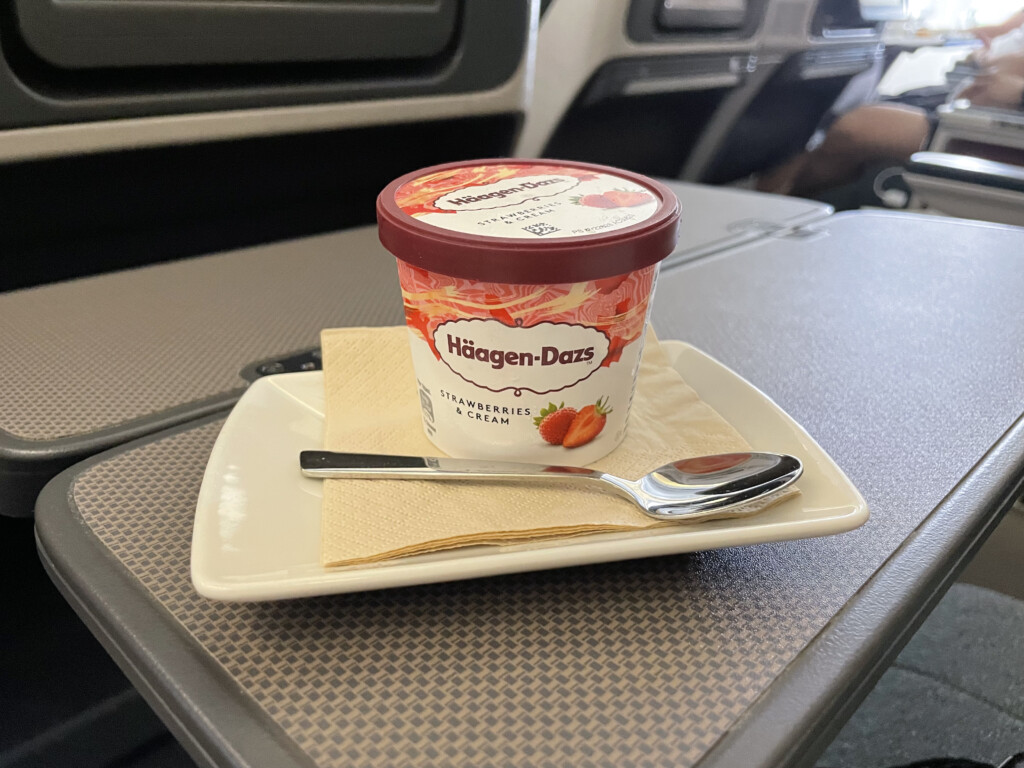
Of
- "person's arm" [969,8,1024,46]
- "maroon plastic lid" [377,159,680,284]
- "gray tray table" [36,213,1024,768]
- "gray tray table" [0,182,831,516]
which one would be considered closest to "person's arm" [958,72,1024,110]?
"person's arm" [969,8,1024,46]

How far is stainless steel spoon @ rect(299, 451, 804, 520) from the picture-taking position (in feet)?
1.12

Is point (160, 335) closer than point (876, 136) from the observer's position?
Yes

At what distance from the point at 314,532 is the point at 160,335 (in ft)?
1.13

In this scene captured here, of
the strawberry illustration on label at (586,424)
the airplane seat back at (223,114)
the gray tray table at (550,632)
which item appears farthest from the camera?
the airplane seat back at (223,114)

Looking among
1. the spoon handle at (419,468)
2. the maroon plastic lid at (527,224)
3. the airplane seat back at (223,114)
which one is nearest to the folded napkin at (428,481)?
the spoon handle at (419,468)

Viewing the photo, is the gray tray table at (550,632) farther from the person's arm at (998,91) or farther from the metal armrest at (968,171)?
the person's arm at (998,91)

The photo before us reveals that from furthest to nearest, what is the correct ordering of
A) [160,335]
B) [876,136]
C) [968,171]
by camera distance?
[876,136] < [968,171] < [160,335]

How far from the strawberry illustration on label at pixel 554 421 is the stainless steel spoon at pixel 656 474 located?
2cm

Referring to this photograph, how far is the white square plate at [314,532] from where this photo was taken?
30 centimetres

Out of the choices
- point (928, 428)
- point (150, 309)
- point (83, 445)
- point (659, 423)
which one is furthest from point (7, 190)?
point (928, 428)

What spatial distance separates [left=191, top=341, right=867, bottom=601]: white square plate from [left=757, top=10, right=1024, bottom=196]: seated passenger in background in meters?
2.32

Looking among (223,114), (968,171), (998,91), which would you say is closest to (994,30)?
(998,91)

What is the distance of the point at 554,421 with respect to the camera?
373 mm

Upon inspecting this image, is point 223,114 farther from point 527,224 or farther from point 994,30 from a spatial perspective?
point 994,30
